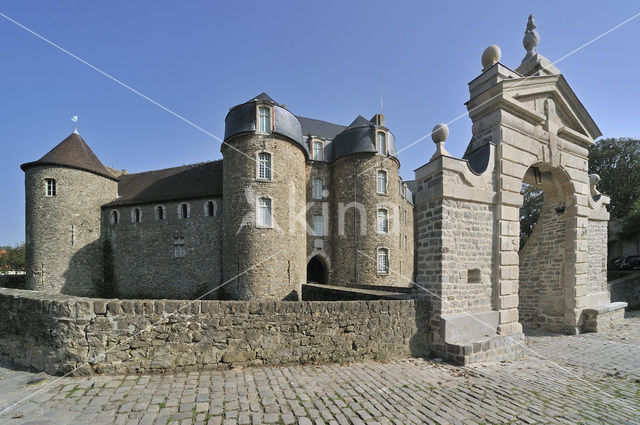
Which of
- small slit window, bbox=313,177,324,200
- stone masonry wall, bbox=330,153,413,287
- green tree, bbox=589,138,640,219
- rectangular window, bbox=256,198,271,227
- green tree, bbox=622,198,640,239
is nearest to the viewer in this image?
rectangular window, bbox=256,198,271,227

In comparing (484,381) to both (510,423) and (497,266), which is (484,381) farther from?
(497,266)

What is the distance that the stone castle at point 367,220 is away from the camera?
607 centimetres

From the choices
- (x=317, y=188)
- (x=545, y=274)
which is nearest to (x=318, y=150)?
(x=317, y=188)

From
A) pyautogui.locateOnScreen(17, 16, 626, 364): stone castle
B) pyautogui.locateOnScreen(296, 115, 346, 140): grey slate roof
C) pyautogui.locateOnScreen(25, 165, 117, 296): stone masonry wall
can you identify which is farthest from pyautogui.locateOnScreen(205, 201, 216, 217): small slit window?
pyautogui.locateOnScreen(25, 165, 117, 296): stone masonry wall

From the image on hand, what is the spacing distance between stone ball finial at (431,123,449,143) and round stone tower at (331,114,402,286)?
10.2m

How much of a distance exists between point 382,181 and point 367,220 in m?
2.70

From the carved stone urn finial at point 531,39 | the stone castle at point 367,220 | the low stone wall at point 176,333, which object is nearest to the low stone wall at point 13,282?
the stone castle at point 367,220

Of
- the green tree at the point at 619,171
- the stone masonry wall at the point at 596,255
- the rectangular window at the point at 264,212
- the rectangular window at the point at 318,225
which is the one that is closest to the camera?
the stone masonry wall at the point at 596,255

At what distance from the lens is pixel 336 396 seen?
Answer: 12.2 feet

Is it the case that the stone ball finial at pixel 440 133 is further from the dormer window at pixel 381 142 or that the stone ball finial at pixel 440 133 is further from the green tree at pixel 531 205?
the green tree at pixel 531 205

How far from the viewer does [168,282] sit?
56.7 feet

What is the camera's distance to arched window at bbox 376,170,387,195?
16.6 metres

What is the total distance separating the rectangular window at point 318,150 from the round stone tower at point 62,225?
1541 cm

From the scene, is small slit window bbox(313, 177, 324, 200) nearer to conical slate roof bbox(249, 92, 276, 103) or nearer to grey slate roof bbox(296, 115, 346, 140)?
grey slate roof bbox(296, 115, 346, 140)
